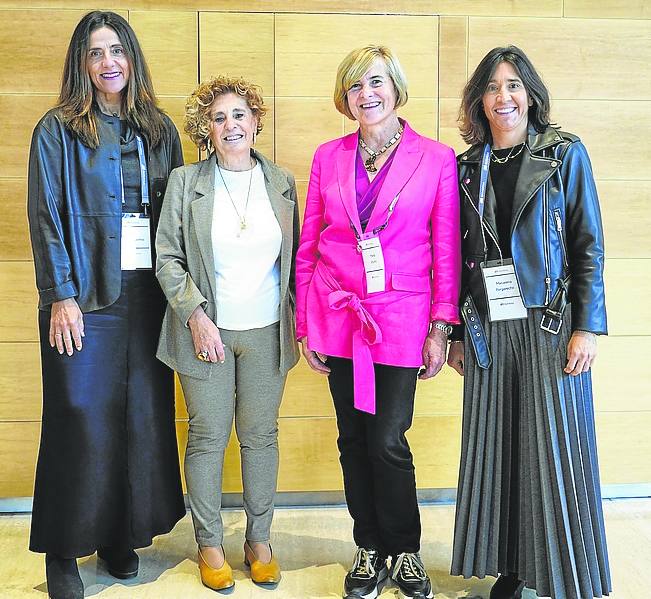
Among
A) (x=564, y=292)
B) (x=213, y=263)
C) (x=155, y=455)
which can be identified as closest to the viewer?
(x=564, y=292)

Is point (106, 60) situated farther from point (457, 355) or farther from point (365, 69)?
point (457, 355)

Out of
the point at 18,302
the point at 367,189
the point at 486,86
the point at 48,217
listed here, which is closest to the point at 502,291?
the point at 367,189

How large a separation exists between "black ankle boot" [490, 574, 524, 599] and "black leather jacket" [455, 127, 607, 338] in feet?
2.78

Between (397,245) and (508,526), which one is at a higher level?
(397,245)

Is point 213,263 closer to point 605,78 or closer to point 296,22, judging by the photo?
point 296,22

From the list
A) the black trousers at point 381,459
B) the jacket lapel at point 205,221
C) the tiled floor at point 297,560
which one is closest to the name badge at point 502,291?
the black trousers at point 381,459

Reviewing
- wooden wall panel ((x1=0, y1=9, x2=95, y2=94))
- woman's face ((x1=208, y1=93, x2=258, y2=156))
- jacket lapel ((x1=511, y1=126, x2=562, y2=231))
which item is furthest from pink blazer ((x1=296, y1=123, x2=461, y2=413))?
wooden wall panel ((x1=0, y1=9, x2=95, y2=94))

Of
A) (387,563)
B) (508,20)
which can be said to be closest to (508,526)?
(387,563)

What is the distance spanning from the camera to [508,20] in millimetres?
3346

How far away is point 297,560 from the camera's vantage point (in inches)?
118

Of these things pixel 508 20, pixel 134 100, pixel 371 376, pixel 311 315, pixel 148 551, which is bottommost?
pixel 148 551

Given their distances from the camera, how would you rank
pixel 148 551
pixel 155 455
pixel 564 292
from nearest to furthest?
pixel 564 292, pixel 155 455, pixel 148 551

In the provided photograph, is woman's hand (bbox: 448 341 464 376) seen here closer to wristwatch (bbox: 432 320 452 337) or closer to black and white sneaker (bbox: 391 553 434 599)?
wristwatch (bbox: 432 320 452 337)

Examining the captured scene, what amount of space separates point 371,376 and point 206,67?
5.11 feet
